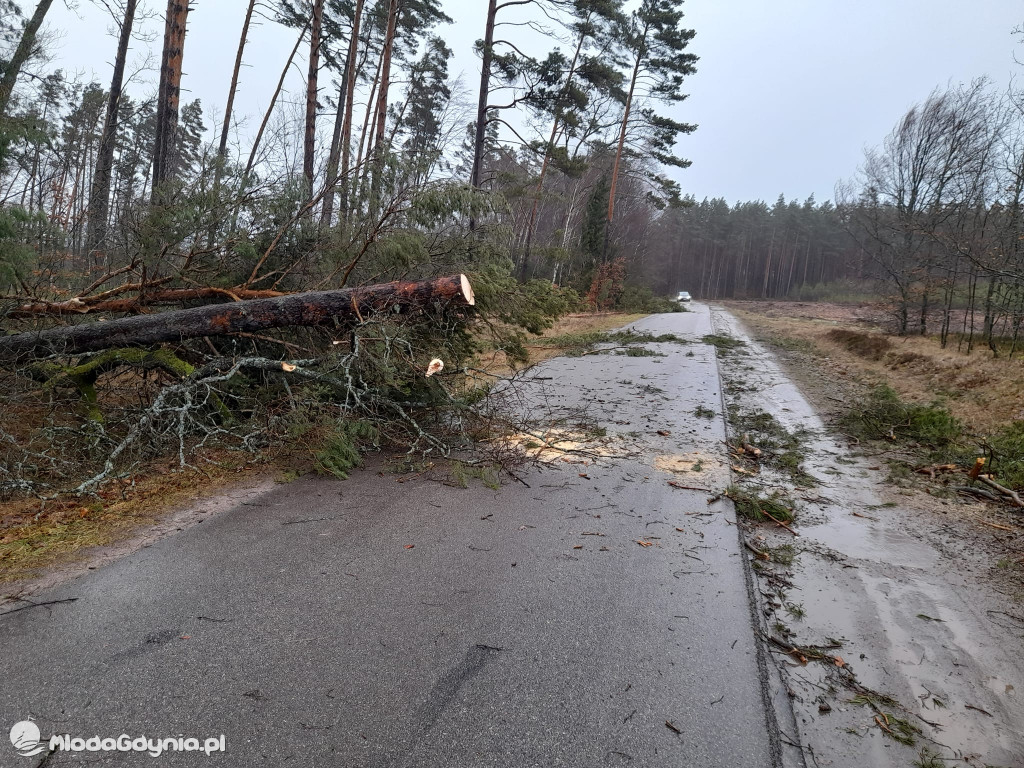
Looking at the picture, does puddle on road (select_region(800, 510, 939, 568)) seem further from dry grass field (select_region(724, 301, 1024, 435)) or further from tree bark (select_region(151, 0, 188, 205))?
tree bark (select_region(151, 0, 188, 205))

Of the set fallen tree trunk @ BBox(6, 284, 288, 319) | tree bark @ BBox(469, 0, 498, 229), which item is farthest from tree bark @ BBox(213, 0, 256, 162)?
fallen tree trunk @ BBox(6, 284, 288, 319)

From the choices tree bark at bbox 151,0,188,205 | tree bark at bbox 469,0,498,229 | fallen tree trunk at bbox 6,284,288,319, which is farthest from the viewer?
tree bark at bbox 469,0,498,229

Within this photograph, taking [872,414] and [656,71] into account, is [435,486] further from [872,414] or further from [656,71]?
[656,71]

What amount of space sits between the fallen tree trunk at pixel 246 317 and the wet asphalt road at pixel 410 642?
5.68 ft

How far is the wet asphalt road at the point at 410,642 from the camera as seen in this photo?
1.88 m

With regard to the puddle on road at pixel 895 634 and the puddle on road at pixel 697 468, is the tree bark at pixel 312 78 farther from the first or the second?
the puddle on road at pixel 895 634

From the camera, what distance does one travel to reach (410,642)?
7.82ft

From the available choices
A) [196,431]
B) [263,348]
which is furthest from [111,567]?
[263,348]

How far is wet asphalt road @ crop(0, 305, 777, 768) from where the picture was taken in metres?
1.88

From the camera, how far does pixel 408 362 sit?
4.86 meters

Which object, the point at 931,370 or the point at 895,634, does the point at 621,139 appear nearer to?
the point at 931,370

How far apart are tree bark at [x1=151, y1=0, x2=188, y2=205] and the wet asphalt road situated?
7118mm

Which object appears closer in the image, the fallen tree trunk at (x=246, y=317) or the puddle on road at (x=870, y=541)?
the puddle on road at (x=870, y=541)

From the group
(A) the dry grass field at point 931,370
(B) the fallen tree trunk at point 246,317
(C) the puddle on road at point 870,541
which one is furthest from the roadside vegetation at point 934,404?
(B) the fallen tree trunk at point 246,317
